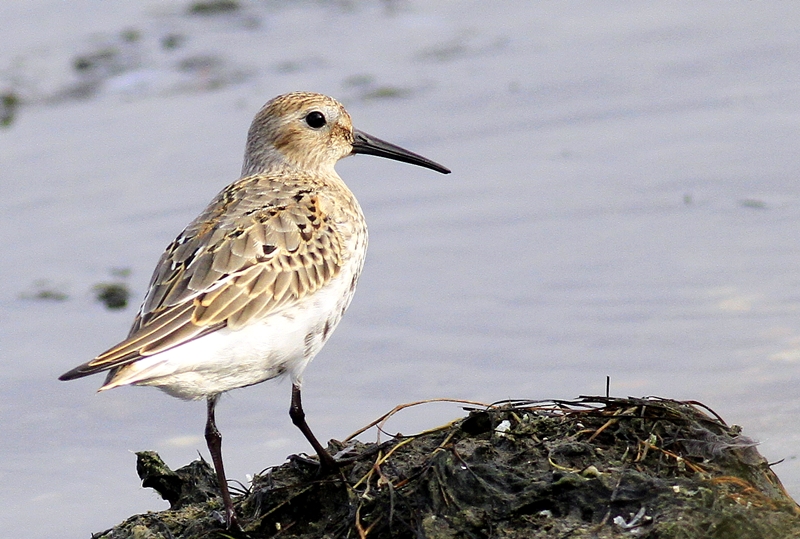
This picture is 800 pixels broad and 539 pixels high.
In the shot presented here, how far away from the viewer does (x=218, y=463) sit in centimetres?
525

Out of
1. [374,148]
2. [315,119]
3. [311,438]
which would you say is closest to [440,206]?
[374,148]

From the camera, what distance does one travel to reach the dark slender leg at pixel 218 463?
16.4ft

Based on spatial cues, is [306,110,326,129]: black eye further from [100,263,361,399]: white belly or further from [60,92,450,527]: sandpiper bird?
[100,263,361,399]: white belly

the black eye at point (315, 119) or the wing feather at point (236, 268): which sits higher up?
the black eye at point (315, 119)

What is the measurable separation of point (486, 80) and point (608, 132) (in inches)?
57.3

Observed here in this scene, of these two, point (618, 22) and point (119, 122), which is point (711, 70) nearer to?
point (618, 22)

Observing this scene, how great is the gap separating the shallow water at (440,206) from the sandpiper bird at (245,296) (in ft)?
3.79

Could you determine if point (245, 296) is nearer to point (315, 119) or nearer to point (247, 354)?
point (247, 354)

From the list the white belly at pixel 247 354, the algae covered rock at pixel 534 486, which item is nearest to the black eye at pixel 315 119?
the white belly at pixel 247 354

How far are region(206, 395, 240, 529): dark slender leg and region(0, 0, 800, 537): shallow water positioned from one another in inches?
33.9

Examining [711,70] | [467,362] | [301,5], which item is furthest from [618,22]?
[467,362]

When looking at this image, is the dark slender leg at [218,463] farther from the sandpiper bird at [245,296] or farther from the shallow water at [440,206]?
the shallow water at [440,206]

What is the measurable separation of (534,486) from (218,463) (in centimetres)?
137

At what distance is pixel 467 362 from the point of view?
6.93 m
